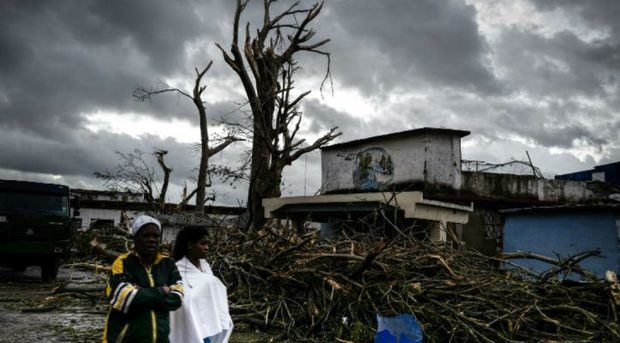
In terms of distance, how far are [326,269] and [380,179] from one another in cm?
1550

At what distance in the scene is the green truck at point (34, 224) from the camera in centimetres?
1161

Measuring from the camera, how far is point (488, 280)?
6.49 m

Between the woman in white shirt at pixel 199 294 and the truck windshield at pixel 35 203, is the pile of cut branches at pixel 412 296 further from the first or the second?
the truck windshield at pixel 35 203

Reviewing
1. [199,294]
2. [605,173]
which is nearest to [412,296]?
[199,294]

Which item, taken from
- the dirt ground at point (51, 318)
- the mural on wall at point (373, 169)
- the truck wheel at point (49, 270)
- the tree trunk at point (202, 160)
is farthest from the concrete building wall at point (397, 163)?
the dirt ground at point (51, 318)

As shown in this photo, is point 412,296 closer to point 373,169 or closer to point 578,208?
point 578,208

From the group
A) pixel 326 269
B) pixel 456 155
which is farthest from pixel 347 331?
pixel 456 155

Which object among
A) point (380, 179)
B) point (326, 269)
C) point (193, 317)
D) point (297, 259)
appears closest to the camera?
point (193, 317)

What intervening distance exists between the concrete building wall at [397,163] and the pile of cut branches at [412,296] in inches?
526

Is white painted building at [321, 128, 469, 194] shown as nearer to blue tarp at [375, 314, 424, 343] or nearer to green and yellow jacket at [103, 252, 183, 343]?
blue tarp at [375, 314, 424, 343]

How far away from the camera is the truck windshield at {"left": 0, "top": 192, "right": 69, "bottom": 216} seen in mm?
11867

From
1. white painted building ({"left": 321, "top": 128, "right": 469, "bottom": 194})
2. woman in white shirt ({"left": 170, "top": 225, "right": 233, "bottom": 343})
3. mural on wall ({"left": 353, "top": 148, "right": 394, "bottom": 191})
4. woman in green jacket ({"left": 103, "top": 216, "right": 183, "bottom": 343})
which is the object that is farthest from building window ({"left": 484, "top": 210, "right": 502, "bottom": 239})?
woman in green jacket ({"left": 103, "top": 216, "right": 183, "bottom": 343})

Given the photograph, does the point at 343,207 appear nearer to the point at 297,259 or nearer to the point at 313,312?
the point at 297,259

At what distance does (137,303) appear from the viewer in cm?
283
